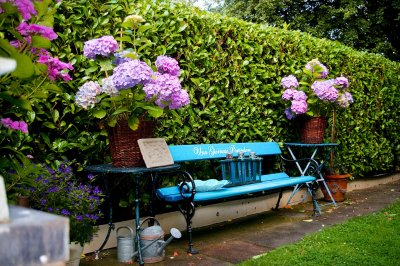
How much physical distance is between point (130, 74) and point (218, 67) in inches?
80.5

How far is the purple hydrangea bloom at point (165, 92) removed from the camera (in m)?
3.20

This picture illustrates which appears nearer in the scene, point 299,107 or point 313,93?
point 299,107

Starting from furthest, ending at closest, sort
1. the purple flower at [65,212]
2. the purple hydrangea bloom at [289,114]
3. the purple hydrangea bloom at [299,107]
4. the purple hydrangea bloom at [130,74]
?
the purple hydrangea bloom at [289,114]
the purple hydrangea bloom at [299,107]
the purple hydrangea bloom at [130,74]
the purple flower at [65,212]

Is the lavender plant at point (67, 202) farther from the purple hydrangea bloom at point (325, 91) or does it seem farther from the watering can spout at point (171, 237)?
the purple hydrangea bloom at point (325, 91)

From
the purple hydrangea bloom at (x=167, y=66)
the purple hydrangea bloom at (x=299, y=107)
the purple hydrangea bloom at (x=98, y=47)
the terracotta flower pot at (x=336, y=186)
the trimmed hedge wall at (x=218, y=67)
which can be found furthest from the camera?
the terracotta flower pot at (x=336, y=186)

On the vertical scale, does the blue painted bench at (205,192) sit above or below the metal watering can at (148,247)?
above

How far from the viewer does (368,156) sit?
26.5ft

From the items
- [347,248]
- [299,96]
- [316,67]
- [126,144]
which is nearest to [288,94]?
[299,96]

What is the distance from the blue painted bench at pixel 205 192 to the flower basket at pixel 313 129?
558 mm

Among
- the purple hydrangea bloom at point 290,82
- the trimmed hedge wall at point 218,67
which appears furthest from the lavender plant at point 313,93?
the trimmed hedge wall at point 218,67

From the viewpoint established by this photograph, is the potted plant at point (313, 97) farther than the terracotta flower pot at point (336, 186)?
No

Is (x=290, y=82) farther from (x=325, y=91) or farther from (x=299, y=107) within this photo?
(x=325, y=91)

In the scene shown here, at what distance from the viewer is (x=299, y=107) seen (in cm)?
554

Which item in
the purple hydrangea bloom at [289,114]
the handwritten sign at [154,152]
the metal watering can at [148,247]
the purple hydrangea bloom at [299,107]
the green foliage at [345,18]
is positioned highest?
the green foliage at [345,18]
